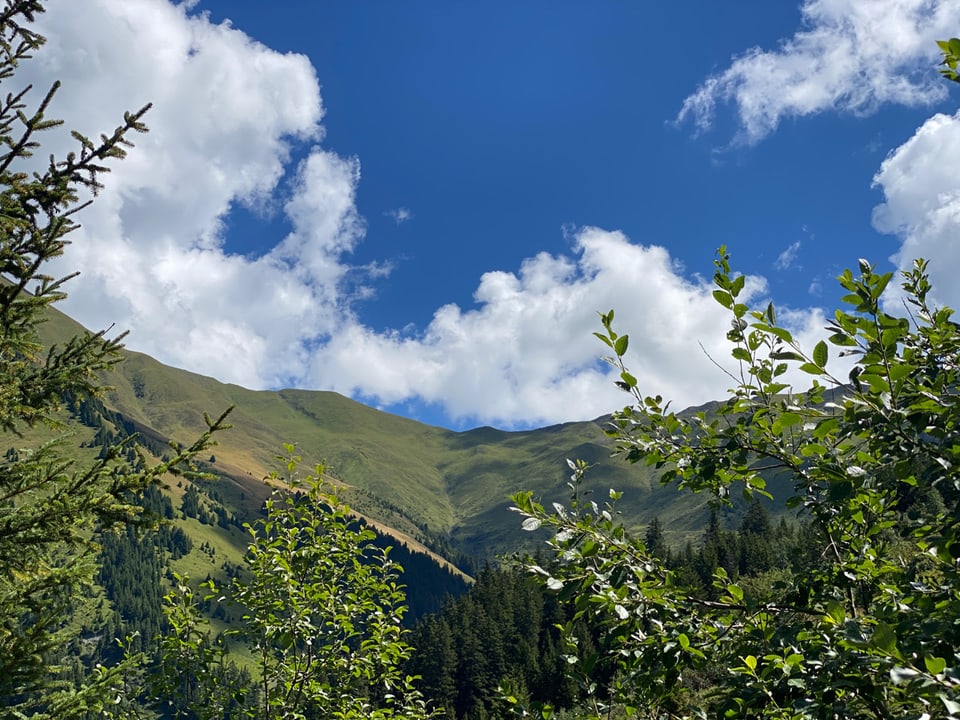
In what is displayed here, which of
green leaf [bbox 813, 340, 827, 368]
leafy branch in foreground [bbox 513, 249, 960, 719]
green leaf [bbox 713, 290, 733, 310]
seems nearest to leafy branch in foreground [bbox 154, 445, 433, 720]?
leafy branch in foreground [bbox 513, 249, 960, 719]

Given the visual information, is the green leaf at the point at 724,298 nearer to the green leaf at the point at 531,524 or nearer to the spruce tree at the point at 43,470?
the green leaf at the point at 531,524

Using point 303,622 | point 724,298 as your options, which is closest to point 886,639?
point 724,298

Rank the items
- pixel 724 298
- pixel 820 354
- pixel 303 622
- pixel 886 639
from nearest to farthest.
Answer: pixel 886 639 < pixel 820 354 < pixel 724 298 < pixel 303 622

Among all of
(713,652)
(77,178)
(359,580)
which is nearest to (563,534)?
(713,652)

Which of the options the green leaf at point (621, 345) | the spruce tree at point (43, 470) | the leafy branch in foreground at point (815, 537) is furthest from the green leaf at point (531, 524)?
the spruce tree at point (43, 470)

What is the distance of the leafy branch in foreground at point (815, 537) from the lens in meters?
2.91

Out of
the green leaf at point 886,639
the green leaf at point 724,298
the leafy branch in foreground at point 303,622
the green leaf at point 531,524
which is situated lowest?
the leafy branch in foreground at point 303,622

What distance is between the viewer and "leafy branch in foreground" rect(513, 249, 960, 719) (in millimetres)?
A: 2906

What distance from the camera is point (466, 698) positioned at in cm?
9300

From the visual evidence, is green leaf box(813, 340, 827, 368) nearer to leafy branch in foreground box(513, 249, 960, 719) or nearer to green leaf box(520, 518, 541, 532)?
leafy branch in foreground box(513, 249, 960, 719)

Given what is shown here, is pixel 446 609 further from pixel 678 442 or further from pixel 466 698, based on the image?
pixel 678 442

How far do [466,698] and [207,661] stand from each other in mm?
97858

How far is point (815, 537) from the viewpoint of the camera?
4.54m

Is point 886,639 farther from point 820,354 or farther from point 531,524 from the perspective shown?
point 531,524
